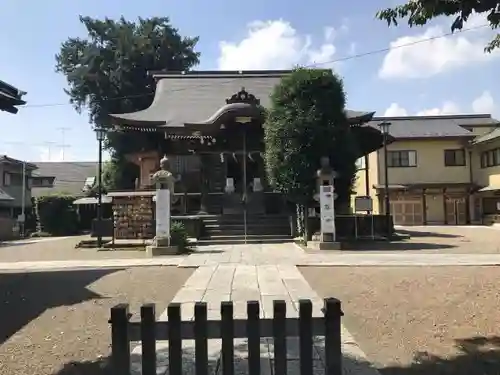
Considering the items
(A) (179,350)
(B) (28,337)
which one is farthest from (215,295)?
(A) (179,350)

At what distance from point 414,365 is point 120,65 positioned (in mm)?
36322

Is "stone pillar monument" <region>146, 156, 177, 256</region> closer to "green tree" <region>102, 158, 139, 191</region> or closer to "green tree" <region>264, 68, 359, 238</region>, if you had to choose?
"green tree" <region>264, 68, 359, 238</region>

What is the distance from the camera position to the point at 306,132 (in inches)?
643

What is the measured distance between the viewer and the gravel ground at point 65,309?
16.4ft

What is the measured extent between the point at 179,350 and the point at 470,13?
3755 mm

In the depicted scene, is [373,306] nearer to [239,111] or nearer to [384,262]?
[384,262]

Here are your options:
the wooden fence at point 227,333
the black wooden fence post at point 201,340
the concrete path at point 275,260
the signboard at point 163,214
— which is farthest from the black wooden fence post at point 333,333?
the signboard at point 163,214

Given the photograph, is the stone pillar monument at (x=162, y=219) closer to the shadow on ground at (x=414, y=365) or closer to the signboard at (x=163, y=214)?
the signboard at (x=163, y=214)

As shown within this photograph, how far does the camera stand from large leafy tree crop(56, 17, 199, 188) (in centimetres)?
3655

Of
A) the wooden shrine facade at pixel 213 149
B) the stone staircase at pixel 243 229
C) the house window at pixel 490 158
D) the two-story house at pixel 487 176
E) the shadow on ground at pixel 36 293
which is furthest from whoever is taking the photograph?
the house window at pixel 490 158

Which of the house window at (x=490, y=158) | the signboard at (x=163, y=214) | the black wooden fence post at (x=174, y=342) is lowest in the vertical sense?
the black wooden fence post at (x=174, y=342)

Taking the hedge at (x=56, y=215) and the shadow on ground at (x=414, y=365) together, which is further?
the hedge at (x=56, y=215)

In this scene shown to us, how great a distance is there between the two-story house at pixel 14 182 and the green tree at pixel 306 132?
2659cm

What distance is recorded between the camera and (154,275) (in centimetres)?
1026
